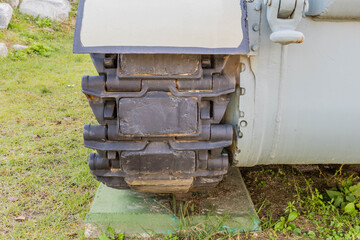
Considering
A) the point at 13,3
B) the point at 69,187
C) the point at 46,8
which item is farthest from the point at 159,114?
the point at 46,8

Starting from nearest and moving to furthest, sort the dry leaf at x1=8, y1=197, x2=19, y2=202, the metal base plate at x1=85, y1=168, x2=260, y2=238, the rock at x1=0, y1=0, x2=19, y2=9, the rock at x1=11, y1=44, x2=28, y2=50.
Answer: the metal base plate at x1=85, y1=168, x2=260, y2=238
the dry leaf at x1=8, y1=197, x2=19, y2=202
the rock at x1=11, y1=44, x2=28, y2=50
the rock at x1=0, y1=0, x2=19, y2=9

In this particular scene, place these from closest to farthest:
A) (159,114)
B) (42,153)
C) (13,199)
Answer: (159,114) < (13,199) < (42,153)

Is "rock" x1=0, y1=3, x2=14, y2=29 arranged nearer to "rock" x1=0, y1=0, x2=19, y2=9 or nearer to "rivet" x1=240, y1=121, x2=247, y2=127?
"rock" x1=0, y1=0, x2=19, y2=9

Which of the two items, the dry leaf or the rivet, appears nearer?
the rivet

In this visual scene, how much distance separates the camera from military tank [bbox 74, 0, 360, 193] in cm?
147

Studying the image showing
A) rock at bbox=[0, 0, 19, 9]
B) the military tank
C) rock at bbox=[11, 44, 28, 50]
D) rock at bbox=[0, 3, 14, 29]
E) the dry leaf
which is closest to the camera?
the military tank

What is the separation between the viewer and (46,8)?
384 inches

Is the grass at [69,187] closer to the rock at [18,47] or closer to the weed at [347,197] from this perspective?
the weed at [347,197]

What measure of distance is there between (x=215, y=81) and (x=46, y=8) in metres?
9.21

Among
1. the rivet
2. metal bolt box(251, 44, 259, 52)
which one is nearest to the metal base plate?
the rivet

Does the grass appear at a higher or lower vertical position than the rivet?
lower

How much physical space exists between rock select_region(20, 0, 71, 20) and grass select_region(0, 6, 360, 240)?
209 inches

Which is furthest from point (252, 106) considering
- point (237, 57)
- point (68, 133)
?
point (68, 133)

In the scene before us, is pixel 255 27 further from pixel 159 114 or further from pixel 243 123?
pixel 159 114
